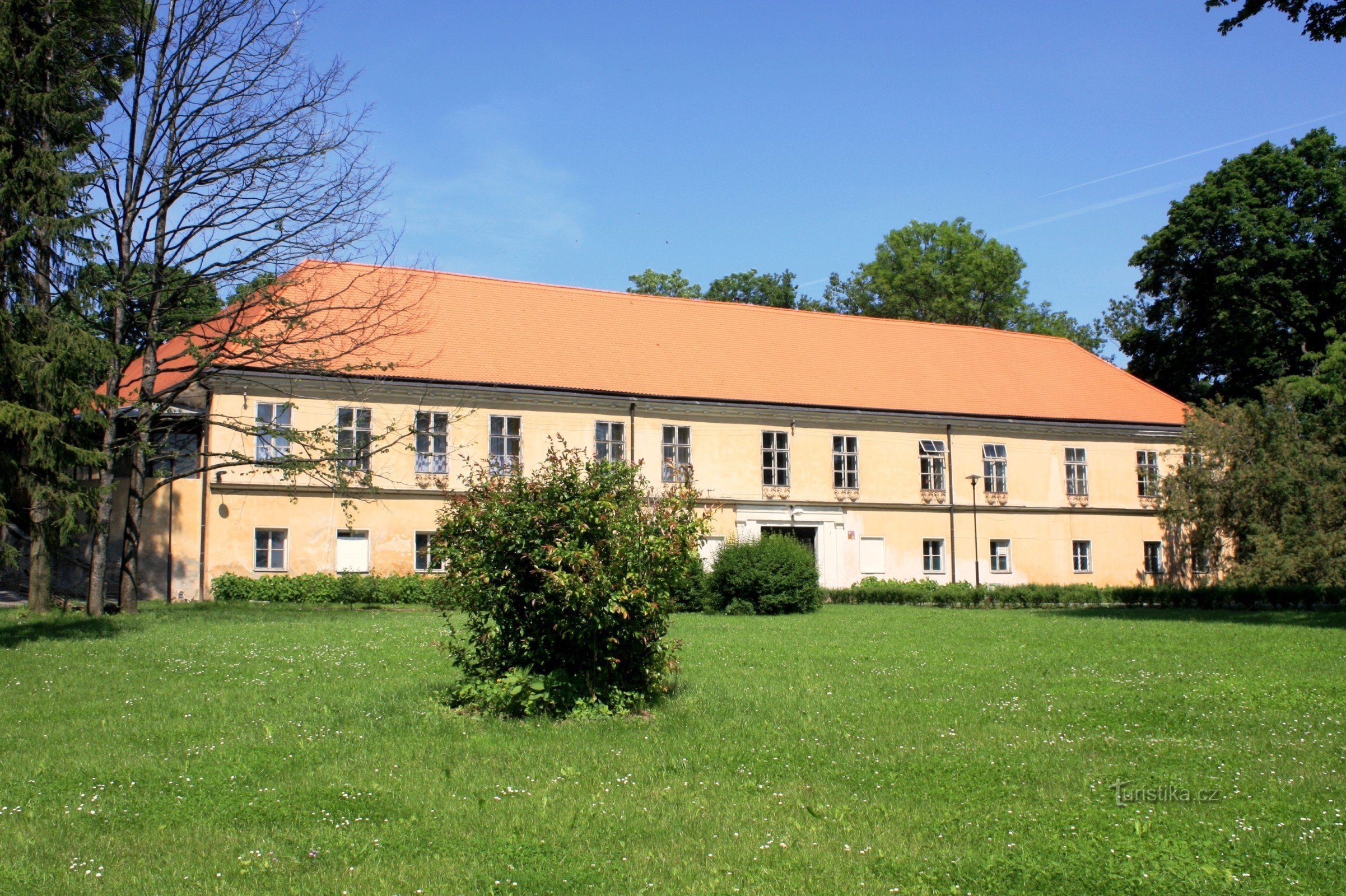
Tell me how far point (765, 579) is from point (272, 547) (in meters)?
14.3

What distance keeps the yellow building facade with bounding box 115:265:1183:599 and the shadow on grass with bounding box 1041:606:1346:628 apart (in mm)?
8312

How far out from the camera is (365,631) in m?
19.8

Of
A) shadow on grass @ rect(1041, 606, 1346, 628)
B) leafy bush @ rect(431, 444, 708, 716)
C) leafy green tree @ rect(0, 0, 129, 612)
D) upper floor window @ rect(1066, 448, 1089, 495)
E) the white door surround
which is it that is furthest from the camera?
upper floor window @ rect(1066, 448, 1089, 495)

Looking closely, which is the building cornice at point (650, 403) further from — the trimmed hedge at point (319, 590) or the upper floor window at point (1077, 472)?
the trimmed hedge at point (319, 590)

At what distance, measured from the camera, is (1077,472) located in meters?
39.9

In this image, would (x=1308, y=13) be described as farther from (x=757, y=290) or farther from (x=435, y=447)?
(x=757, y=290)

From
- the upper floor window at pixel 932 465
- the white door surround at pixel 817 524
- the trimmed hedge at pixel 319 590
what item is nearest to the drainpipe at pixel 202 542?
the trimmed hedge at pixel 319 590

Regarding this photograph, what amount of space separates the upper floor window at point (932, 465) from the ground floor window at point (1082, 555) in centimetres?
592

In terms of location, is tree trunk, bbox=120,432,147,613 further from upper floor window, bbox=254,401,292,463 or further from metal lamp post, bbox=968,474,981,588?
metal lamp post, bbox=968,474,981,588

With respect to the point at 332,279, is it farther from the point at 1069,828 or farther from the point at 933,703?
the point at 1069,828

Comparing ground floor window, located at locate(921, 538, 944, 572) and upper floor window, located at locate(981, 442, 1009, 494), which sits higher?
upper floor window, located at locate(981, 442, 1009, 494)

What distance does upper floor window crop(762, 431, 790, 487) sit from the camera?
36000mm

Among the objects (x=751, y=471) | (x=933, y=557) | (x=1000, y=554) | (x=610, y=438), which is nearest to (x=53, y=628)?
(x=610, y=438)

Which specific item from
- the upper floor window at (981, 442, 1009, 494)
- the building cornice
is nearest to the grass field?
the building cornice
